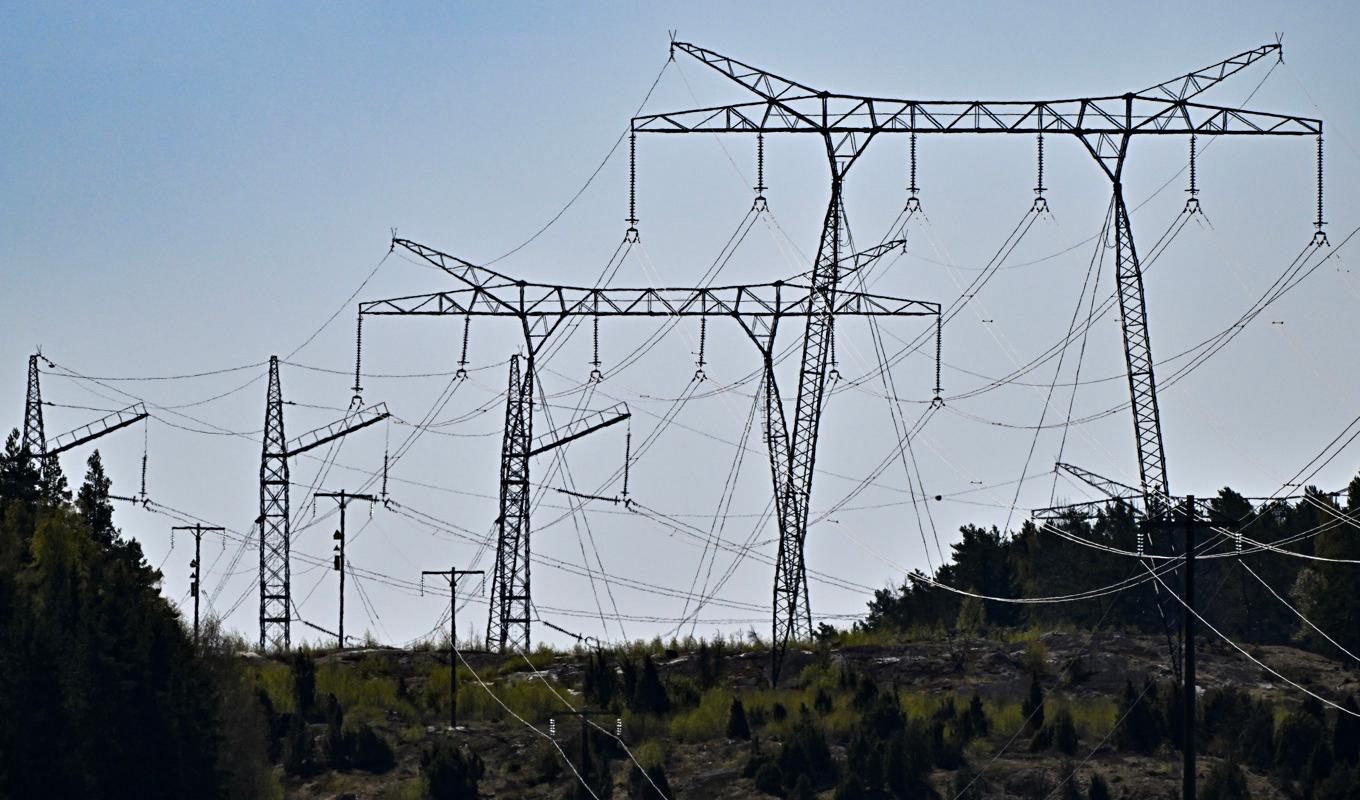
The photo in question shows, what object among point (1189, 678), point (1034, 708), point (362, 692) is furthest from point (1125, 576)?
point (1189, 678)

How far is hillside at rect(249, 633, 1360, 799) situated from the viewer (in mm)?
84188

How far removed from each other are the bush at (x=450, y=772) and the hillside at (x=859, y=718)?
0.71m

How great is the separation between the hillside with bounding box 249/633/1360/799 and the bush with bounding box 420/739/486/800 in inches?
28.0

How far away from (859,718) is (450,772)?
14875mm

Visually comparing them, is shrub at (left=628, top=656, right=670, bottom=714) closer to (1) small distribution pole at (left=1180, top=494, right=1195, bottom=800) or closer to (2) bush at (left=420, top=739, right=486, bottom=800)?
(2) bush at (left=420, top=739, right=486, bottom=800)

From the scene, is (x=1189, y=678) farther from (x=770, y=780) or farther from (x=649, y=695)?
(x=649, y=695)

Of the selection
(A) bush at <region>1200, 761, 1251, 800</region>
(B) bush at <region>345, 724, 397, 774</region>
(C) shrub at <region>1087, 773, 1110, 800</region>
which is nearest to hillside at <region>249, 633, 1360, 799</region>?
(A) bush at <region>1200, 761, 1251, 800</region>

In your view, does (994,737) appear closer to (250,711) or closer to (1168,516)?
(1168,516)

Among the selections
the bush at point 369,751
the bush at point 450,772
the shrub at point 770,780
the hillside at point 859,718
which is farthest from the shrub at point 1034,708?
the bush at point 369,751

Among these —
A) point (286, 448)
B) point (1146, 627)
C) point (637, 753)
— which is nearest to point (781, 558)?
point (637, 753)

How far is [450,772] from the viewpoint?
86.2 metres

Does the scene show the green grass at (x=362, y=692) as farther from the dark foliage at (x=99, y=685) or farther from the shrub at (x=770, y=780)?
the shrub at (x=770, y=780)

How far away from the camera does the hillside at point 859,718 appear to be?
276ft

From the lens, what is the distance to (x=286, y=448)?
10844 cm
